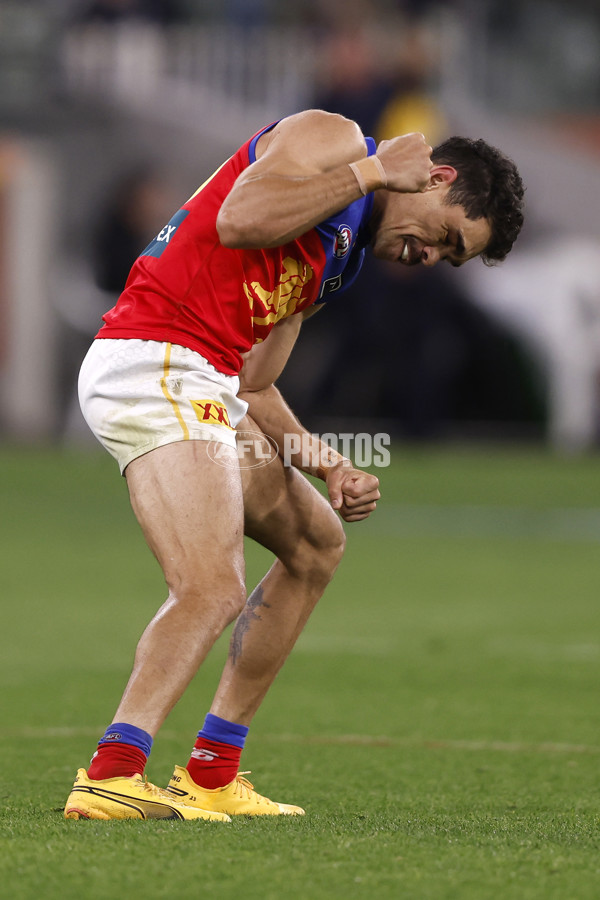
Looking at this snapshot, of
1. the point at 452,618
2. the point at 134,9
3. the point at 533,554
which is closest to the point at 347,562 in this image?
the point at 533,554

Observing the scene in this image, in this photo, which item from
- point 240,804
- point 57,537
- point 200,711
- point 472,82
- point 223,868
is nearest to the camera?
point 223,868

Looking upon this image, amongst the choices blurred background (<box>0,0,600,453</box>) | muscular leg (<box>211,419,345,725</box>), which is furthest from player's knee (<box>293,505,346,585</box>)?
blurred background (<box>0,0,600,453</box>)

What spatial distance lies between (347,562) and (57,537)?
2.44 m

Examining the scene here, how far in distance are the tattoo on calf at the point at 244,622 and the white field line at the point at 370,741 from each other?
3.42 feet

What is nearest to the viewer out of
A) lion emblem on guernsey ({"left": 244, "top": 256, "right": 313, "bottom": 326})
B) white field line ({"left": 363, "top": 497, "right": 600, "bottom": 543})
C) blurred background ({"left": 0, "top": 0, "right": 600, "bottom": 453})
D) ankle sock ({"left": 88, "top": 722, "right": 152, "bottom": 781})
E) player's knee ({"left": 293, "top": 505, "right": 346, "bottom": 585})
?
ankle sock ({"left": 88, "top": 722, "right": 152, "bottom": 781})

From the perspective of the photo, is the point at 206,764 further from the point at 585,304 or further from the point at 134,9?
the point at 134,9

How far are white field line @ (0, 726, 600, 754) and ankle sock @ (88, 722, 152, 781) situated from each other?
1.65 m

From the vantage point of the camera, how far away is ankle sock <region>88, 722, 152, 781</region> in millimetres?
3891

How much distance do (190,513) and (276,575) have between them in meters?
0.78

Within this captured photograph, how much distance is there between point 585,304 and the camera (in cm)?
1780

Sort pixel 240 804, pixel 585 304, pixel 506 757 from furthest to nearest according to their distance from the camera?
pixel 585 304, pixel 506 757, pixel 240 804

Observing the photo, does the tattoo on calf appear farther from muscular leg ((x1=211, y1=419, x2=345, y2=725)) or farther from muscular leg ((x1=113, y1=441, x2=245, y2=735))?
muscular leg ((x1=113, y1=441, x2=245, y2=735))

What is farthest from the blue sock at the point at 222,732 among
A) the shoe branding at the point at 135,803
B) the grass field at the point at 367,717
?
the shoe branding at the point at 135,803

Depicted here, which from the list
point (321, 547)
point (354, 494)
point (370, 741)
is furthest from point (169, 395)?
point (370, 741)
